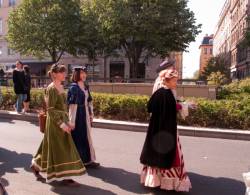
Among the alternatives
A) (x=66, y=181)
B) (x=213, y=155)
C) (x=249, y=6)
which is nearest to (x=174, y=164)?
(x=66, y=181)

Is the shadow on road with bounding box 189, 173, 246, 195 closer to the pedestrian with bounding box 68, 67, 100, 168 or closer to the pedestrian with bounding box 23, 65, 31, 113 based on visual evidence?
the pedestrian with bounding box 68, 67, 100, 168

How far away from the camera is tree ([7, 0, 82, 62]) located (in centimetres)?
3684

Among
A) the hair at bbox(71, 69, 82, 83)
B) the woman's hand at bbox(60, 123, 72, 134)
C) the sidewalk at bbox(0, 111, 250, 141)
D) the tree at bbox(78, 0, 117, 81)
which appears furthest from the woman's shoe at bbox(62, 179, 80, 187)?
the tree at bbox(78, 0, 117, 81)

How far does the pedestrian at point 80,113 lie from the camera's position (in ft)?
21.2

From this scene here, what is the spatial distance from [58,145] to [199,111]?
5.70 metres

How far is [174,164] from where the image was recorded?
213 inches

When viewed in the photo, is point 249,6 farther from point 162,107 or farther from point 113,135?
point 162,107

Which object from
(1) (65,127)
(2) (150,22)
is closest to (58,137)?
(1) (65,127)

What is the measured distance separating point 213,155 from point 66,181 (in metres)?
3.27

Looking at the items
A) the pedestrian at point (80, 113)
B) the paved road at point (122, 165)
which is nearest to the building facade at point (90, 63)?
the paved road at point (122, 165)

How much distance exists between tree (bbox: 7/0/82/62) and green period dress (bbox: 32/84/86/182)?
1228 inches

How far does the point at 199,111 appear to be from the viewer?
34.8ft

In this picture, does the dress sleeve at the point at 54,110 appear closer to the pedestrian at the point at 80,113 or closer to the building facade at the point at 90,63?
the pedestrian at the point at 80,113

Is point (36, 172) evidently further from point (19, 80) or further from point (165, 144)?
point (19, 80)
